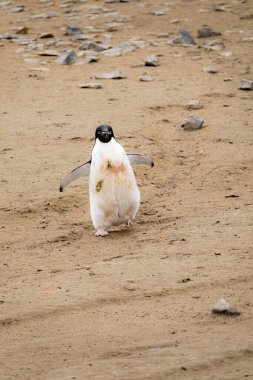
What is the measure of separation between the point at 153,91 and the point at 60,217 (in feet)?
11.7

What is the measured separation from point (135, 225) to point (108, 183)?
0.40 m

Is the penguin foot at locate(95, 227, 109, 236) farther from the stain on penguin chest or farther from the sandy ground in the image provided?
the stain on penguin chest

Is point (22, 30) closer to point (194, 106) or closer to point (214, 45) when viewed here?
point (214, 45)

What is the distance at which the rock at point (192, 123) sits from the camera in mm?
8586

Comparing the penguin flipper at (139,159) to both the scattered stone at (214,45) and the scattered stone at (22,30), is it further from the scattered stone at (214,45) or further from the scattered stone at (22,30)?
the scattered stone at (22,30)

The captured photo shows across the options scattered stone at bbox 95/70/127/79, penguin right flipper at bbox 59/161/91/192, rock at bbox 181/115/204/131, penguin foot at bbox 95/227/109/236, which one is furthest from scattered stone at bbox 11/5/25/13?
penguin foot at bbox 95/227/109/236

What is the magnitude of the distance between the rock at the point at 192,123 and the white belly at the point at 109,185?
2.27m

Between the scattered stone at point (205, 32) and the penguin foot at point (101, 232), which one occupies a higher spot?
the penguin foot at point (101, 232)

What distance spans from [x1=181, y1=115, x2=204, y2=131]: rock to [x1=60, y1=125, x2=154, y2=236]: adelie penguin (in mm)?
2263

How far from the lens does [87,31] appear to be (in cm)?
1314

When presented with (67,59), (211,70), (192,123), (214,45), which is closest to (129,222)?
(192,123)

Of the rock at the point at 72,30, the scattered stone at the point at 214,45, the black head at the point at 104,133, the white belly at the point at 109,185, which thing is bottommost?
the scattered stone at the point at 214,45

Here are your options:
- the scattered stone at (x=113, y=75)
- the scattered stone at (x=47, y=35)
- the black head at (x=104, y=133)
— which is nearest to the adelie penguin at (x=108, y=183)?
the black head at (x=104, y=133)

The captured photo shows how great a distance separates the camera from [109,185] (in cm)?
636
